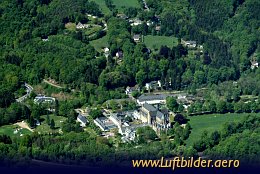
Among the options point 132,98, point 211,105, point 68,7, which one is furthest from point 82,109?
point 68,7

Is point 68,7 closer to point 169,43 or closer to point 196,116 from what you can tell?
point 169,43

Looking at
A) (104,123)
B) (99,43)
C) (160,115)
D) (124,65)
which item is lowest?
(99,43)

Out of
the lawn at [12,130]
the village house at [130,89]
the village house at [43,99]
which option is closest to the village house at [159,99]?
the village house at [130,89]

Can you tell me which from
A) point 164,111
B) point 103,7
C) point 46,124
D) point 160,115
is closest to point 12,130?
point 46,124

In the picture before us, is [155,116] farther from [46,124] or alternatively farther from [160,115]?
[46,124]

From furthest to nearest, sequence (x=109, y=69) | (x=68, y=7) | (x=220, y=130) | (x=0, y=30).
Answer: (x=68, y=7), (x=0, y=30), (x=109, y=69), (x=220, y=130)

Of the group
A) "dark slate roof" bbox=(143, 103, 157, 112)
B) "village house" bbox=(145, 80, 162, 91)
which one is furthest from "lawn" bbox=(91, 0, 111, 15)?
"dark slate roof" bbox=(143, 103, 157, 112)
